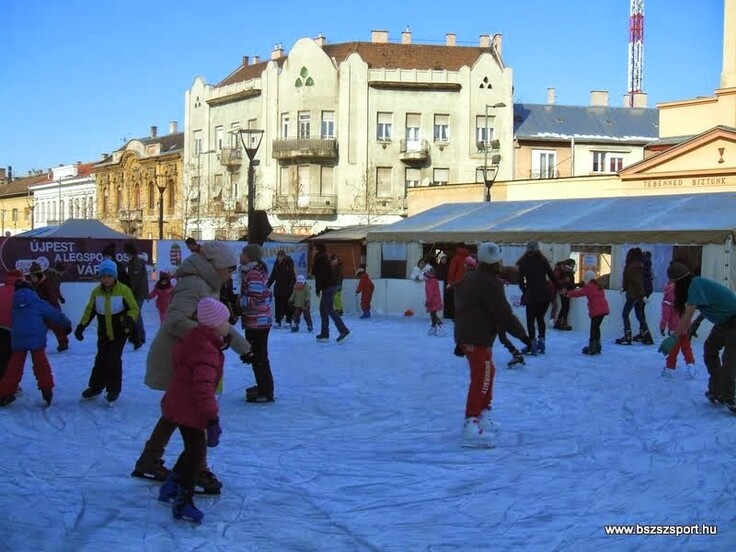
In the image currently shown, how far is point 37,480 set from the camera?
622cm

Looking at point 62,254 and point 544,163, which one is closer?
point 62,254

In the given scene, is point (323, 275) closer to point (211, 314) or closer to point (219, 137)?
point (211, 314)

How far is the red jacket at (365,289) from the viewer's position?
22594 mm

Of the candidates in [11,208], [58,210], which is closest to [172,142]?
[58,210]

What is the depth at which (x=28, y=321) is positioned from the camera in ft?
29.4

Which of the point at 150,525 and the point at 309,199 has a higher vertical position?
the point at 309,199

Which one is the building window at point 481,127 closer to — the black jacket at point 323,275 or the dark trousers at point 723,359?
the black jacket at point 323,275

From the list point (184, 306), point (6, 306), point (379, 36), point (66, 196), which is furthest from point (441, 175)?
point (184, 306)

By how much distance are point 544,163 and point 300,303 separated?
36867mm

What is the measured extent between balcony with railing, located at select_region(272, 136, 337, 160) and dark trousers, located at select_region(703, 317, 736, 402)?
143 feet

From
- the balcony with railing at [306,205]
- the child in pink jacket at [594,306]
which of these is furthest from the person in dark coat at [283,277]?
the balcony with railing at [306,205]

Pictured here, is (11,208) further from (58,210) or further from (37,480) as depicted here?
(37,480)

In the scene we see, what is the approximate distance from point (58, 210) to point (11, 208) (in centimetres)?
1219

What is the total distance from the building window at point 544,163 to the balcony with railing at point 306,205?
11492mm
